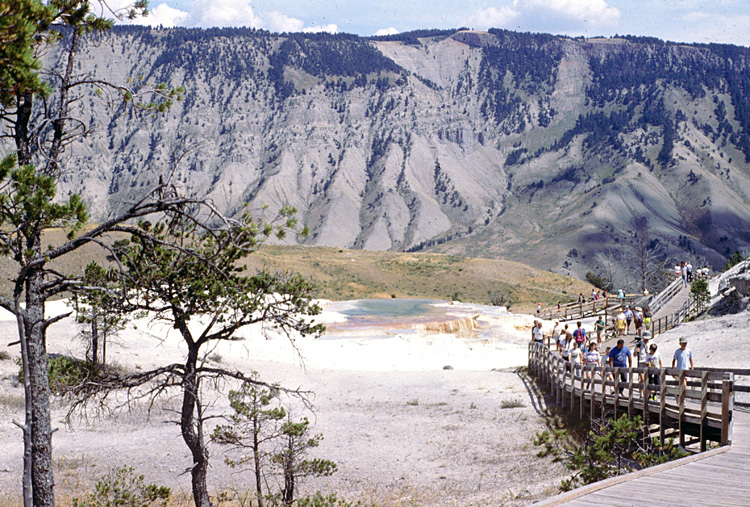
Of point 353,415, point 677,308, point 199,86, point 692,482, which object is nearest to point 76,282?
point 692,482

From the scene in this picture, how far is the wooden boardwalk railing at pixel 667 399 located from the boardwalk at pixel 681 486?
135 centimetres

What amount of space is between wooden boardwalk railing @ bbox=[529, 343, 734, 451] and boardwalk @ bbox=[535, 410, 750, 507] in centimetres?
135

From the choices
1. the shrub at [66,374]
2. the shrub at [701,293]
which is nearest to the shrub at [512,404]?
the shrub at [66,374]

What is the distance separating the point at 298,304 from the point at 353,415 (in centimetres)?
1020

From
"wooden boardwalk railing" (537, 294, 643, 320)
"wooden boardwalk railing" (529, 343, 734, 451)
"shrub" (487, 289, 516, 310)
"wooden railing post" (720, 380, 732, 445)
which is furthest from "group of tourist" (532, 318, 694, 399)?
"shrub" (487, 289, 516, 310)

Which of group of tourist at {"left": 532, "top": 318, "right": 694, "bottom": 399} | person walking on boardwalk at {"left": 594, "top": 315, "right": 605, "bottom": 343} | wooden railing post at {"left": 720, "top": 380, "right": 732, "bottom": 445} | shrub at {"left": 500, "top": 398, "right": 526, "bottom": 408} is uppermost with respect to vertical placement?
person walking on boardwalk at {"left": 594, "top": 315, "right": 605, "bottom": 343}

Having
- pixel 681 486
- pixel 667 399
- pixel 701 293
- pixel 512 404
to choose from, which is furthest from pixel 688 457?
pixel 701 293

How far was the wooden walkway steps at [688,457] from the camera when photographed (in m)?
6.61

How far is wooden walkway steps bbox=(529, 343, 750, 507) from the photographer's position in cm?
661

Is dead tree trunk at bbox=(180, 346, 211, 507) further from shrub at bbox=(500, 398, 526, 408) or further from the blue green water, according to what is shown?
the blue green water

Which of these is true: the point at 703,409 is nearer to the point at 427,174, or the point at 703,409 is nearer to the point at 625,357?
the point at 625,357

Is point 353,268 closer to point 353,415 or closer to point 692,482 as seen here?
point 353,415

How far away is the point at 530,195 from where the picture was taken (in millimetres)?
174875

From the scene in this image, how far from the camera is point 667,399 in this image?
13414 mm
